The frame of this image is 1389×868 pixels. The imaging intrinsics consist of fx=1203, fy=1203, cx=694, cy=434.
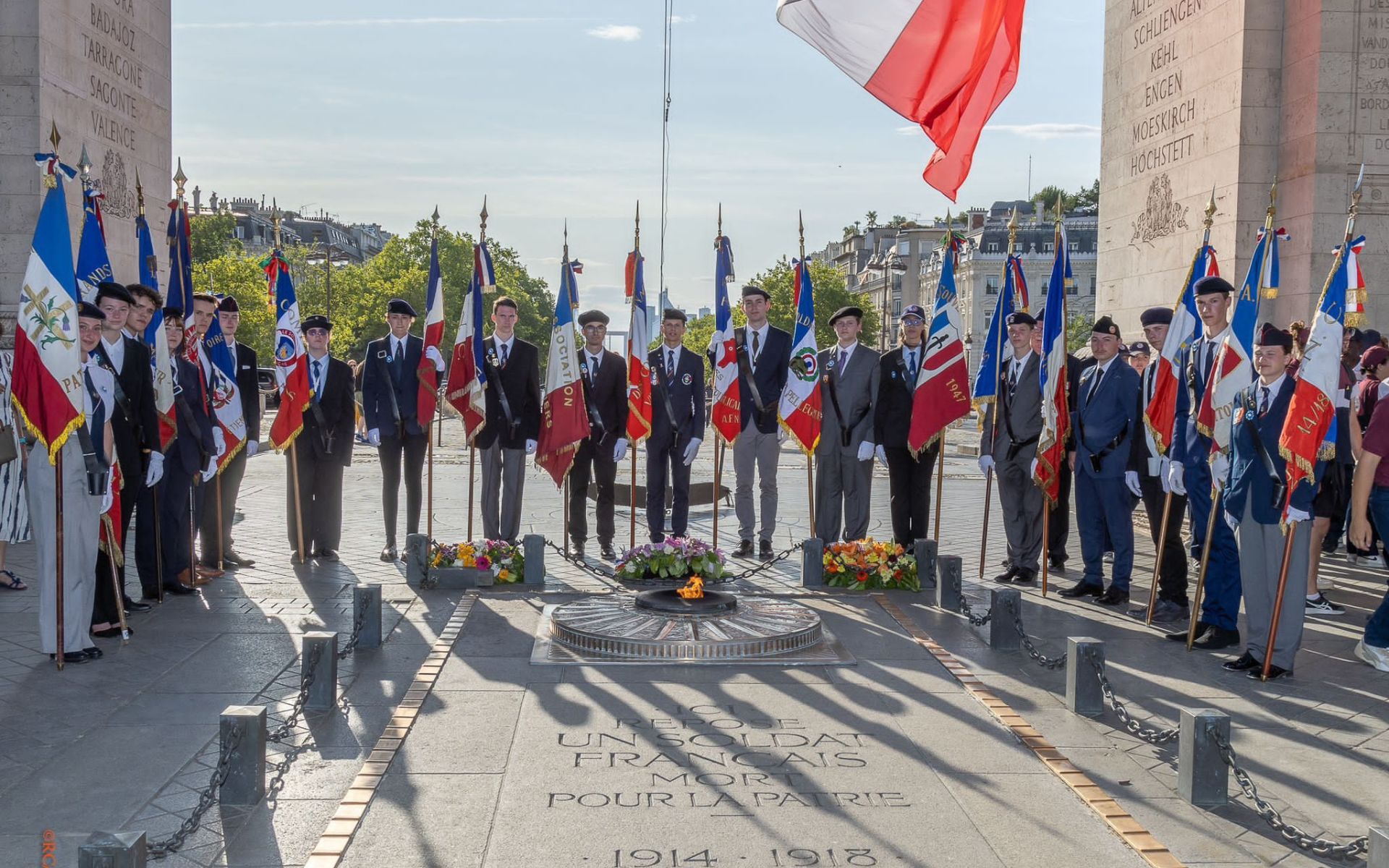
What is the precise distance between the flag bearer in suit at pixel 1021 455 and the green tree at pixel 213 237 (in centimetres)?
7446

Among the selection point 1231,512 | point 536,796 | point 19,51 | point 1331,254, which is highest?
point 19,51

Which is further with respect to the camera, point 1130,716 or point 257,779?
point 1130,716

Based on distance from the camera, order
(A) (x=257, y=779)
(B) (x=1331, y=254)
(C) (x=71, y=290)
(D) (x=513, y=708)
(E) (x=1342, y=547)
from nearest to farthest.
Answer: (A) (x=257, y=779)
(D) (x=513, y=708)
(C) (x=71, y=290)
(B) (x=1331, y=254)
(E) (x=1342, y=547)

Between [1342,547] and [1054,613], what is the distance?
218 inches

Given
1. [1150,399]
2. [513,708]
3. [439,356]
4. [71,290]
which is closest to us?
[513,708]

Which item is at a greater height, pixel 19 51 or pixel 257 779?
pixel 19 51

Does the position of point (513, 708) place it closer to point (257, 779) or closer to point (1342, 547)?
point (257, 779)

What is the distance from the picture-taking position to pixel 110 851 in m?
3.69

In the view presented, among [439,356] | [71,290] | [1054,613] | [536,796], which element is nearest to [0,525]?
[71,290]

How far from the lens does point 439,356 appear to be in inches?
438

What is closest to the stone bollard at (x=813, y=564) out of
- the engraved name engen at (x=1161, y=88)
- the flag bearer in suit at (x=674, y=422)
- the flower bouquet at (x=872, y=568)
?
Result: the flower bouquet at (x=872, y=568)

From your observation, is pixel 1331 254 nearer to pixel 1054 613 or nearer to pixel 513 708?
pixel 1054 613

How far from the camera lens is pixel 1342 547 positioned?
42.1 ft

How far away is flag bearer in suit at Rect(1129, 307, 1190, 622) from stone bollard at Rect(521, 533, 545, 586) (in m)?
4.71
